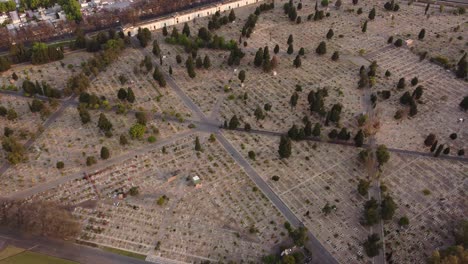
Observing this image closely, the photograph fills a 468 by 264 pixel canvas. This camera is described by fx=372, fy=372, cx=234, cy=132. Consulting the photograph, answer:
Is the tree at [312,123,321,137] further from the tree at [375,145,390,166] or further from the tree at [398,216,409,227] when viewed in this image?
the tree at [398,216,409,227]

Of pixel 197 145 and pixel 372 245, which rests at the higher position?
pixel 197 145

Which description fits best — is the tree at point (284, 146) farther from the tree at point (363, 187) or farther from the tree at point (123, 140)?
the tree at point (123, 140)

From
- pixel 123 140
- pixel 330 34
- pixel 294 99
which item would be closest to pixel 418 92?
pixel 294 99

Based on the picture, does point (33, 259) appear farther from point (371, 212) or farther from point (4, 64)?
point (4, 64)

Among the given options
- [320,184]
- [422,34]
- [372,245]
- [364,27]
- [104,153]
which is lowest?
[372,245]

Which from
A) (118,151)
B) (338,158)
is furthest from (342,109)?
(118,151)

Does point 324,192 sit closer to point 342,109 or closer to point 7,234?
point 342,109
